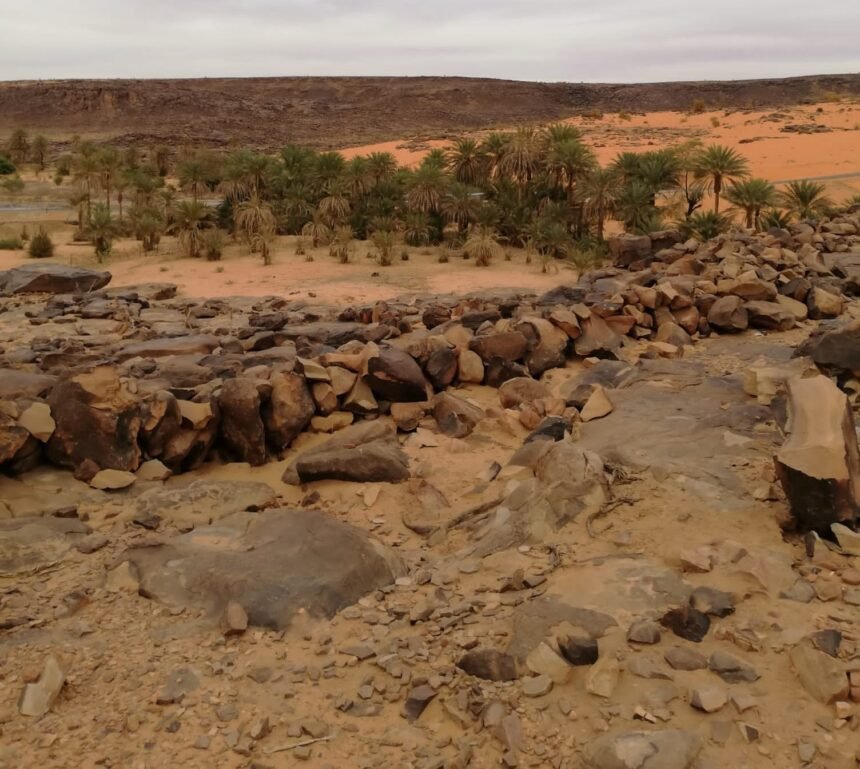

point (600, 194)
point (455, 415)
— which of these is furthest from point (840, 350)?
point (600, 194)

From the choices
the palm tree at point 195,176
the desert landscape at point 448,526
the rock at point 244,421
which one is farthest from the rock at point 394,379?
the palm tree at point 195,176

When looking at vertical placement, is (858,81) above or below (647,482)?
above

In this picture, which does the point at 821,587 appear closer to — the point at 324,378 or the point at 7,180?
the point at 324,378

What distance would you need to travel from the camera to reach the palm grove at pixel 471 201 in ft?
58.3

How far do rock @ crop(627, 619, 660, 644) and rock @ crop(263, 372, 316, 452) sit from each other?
11.6 feet

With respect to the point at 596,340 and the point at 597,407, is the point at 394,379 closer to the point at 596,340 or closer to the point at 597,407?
the point at 597,407

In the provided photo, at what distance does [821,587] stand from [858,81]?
227ft

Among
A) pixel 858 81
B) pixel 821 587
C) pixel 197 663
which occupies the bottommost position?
pixel 197 663

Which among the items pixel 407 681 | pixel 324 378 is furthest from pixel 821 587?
pixel 324 378

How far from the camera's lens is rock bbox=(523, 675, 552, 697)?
10.1ft

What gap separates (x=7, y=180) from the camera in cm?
3225

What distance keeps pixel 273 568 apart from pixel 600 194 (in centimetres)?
1608

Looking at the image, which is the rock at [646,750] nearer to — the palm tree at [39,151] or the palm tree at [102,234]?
the palm tree at [102,234]

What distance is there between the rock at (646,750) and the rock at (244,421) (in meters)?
3.83
